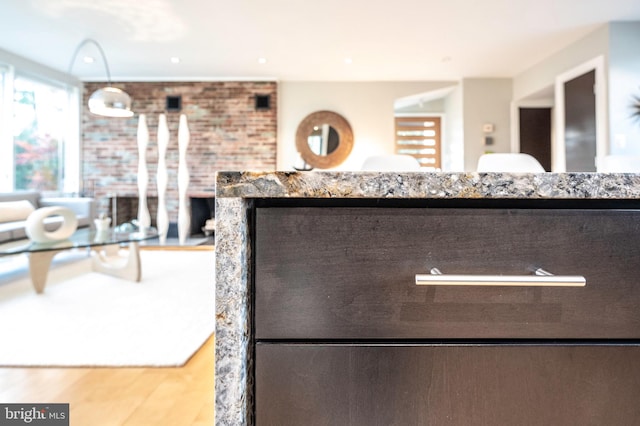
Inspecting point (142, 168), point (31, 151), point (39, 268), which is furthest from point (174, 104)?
point (39, 268)

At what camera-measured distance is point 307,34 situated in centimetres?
423

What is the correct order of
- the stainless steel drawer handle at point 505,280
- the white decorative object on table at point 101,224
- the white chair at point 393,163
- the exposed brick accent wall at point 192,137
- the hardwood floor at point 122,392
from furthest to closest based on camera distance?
the exposed brick accent wall at point 192,137
the white decorative object on table at point 101,224
the white chair at point 393,163
the hardwood floor at point 122,392
the stainless steel drawer handle at point 505,280

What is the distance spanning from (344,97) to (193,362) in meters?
5.22

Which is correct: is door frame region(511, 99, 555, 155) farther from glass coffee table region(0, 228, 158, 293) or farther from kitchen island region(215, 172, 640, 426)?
kitchen island region(215, 172, 640, 426)

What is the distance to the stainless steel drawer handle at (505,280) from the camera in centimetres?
40

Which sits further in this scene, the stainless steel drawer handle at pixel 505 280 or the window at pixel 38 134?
the window at pixel 38 134

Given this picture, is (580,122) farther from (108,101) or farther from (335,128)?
(108,101)

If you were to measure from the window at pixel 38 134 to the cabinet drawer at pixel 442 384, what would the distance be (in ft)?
19.8

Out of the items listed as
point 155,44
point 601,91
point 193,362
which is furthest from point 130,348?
point 601,91

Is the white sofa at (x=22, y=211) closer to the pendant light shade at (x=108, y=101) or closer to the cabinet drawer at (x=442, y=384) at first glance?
the pendant light shade at (x=108, y=101)

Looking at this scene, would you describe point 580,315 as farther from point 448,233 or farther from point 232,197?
point 232,197

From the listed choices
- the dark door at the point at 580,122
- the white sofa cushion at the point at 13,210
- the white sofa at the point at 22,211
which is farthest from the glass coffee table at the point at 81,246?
the dark door at the point at 580,122

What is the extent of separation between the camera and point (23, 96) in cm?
512

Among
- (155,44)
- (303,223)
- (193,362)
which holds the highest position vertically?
(155,44)
